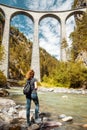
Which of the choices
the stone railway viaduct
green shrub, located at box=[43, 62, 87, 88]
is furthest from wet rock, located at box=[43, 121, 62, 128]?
the stone railway viaduct

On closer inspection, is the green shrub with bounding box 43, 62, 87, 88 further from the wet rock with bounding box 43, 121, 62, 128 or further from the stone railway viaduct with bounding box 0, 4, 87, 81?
the wet rock with bounding box 43, 121, 62, 128

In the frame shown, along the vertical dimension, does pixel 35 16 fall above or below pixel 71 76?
above

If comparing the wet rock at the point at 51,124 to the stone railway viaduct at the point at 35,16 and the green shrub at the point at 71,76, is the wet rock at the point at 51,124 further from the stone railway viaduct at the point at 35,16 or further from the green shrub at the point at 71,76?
the stone railway viaduct at the point at 35,16

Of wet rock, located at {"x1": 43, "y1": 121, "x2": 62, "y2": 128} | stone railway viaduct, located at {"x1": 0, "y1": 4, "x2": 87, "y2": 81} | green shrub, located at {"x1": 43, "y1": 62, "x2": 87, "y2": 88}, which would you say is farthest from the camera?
stone railway viaduct, located at {"x1": 0, "y1": 4, "x2": 87, "y2": 81}

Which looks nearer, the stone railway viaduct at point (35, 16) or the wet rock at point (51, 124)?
the wet rock at point (51, 124)

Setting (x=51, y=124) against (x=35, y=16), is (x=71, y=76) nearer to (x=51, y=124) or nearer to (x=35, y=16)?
(x=35, y=16)

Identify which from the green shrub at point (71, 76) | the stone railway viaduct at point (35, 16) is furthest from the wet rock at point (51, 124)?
the stone railway viaduct at point (35, 16)

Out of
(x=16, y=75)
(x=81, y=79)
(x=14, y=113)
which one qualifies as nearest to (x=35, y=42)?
(x=81, y=79)

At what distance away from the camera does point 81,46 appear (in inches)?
1390

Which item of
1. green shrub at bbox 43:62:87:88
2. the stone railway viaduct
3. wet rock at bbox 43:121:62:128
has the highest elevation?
the stone railway viaduct

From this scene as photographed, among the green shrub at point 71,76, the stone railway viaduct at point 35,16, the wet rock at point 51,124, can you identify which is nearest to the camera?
the wet rock at point 51,124

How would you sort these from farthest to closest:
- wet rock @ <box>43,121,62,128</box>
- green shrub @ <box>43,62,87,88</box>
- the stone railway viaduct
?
1. the stone railway viaduct
2. green shrub @ <box>43,62,87,88</box>
3. wet rock @ <box>43,121,62,128</box>

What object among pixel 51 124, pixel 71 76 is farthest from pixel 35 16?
pixel 51 124

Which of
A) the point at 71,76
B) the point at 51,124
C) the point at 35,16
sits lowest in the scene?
the point at 71,76
